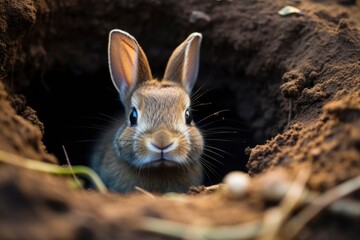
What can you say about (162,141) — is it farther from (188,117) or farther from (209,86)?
(209,86)

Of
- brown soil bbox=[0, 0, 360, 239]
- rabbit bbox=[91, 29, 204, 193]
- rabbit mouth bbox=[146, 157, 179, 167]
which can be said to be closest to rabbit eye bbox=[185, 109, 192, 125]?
rabbit bbox=[91, 29, 204, 193]

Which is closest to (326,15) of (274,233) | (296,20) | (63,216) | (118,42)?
(296,20)

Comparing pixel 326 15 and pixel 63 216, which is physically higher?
pixel 326 15

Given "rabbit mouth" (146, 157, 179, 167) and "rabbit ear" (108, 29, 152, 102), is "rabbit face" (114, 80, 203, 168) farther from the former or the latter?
"rabbit ear" (108, 29, 152, 102)

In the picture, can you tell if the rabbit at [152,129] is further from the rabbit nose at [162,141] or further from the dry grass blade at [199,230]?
the dry grass blade at [199,230]

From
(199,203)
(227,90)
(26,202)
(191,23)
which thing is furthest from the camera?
(227,90)

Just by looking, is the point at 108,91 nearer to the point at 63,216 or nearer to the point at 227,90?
the point at 227,90
